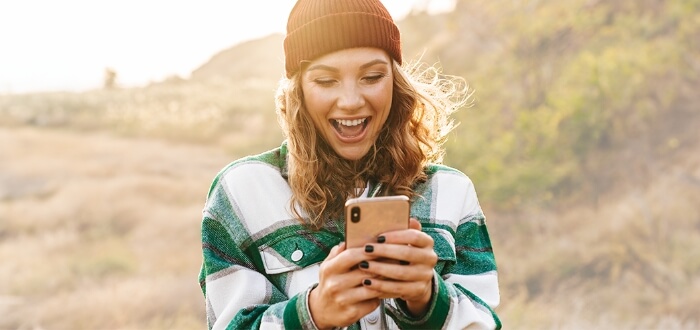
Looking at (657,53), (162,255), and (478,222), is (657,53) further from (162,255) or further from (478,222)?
(478,222)

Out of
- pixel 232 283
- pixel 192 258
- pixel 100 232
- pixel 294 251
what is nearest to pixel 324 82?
pixel 294 251

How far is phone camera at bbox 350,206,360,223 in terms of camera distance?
1.43m

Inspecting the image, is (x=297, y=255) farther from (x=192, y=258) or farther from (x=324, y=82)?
(x=192, y=258)

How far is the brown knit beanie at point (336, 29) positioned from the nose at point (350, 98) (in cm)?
10

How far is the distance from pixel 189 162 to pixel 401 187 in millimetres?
13354

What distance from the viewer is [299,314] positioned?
5.02 ft

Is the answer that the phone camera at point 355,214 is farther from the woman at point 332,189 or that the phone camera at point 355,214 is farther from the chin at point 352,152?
the chin at point 352,152

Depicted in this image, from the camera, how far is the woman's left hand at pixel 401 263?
1.41 metres

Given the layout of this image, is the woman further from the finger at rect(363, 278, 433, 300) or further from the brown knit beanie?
the finger at rect(363, 278, 433, 300)

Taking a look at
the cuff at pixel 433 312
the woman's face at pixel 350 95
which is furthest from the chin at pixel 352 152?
the cuff at pixel 433 312

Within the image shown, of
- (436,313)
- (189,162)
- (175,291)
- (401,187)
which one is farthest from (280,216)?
(189,162)

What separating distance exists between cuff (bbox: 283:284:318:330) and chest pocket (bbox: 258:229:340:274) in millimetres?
234

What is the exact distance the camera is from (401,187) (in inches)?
75.0

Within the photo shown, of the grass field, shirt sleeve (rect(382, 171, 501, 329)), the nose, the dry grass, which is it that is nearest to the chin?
the nose
